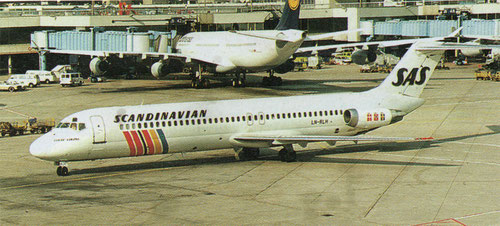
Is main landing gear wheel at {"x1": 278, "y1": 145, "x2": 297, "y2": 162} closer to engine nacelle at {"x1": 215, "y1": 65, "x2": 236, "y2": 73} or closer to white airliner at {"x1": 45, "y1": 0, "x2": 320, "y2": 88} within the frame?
white airliner at {"x1": 45, "y1": 0, "x2": 320, "y2": 88}

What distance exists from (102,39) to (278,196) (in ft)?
230

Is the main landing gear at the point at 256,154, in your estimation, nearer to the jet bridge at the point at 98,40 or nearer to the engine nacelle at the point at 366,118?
the engine nacelle at the point at 366,118

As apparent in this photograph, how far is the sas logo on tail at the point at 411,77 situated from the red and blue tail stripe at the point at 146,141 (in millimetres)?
15368

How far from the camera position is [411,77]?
147ft

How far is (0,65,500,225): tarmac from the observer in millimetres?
29281

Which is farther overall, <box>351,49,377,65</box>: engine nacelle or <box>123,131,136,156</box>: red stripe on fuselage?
<box>351,49,377,65</box>: engine nacelle

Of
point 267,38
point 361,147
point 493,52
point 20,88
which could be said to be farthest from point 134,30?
point 361,147

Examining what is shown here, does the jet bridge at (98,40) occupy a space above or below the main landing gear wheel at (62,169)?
above

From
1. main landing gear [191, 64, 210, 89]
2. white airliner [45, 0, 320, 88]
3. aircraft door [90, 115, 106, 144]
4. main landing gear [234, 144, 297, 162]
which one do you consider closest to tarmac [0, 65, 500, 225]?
main landing gear [234, 144, 297, 162]

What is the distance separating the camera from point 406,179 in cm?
3612

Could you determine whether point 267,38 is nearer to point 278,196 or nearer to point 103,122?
point 103,122

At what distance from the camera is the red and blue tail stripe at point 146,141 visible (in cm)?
3828

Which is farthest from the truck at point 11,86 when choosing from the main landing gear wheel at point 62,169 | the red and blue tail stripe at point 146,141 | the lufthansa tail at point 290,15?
the red and blue tail stripe at point 146,141

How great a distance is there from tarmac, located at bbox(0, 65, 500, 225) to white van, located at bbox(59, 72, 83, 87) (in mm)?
33923
